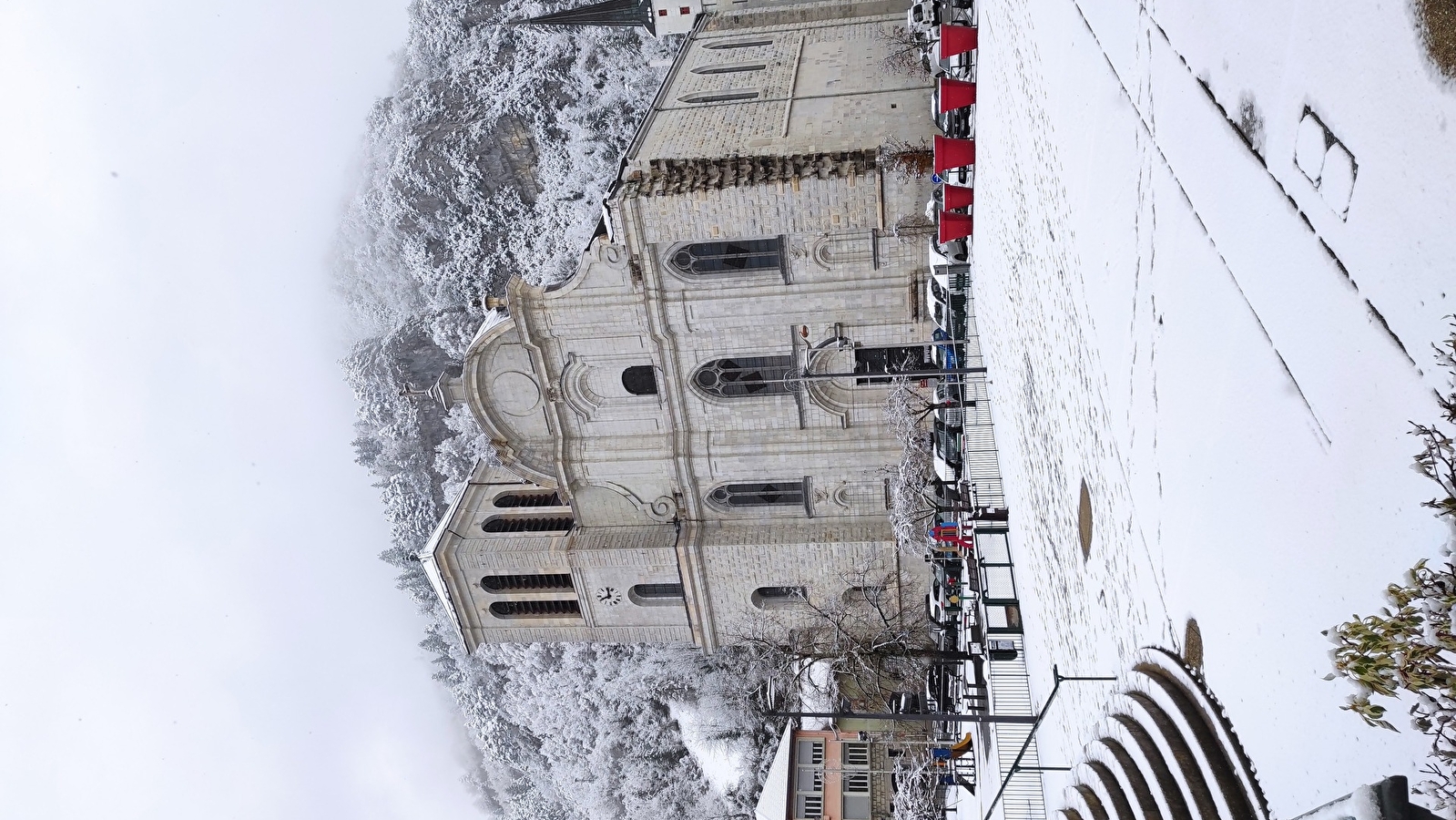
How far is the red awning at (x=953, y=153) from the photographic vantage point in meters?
14.9

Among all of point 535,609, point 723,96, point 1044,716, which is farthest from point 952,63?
point 535,609

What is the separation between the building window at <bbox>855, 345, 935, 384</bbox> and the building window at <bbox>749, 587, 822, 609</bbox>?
5.77m

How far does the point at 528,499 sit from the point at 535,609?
109 inches

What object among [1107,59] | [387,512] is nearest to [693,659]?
[387,512]

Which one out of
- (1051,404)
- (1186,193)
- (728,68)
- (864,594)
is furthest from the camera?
(728,68)

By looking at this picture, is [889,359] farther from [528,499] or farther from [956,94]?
[528,499]

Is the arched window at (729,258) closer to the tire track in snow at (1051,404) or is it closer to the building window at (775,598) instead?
the tire track in snow at (1051,404)

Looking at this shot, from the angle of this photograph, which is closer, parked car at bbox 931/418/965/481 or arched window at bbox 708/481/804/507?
parked car at bbox 931/418/965/481

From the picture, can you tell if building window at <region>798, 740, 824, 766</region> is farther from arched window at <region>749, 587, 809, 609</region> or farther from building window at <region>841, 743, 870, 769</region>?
arched window at <region>749, 587, 809, 609</region>

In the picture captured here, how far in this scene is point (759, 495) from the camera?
2128cm

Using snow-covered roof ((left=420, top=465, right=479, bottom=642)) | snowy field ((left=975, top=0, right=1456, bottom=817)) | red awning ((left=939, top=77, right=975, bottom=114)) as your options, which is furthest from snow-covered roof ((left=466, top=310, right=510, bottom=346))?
snowy field ((left=975, top=0, right=1456, bottom=817))

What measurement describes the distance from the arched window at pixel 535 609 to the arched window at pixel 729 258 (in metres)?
8.79

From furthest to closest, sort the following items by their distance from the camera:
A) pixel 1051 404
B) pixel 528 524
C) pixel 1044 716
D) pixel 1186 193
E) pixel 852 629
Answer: pixel 528 524 → pixel 852 629 → pixel 1044 716 → pixel 1051 404 → pixel 1186 193

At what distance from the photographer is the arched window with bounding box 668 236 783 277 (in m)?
18.4
